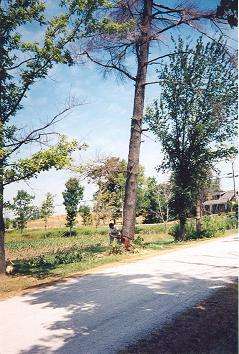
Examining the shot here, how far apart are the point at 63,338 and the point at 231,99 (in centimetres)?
2217

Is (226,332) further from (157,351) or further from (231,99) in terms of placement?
(231,99)

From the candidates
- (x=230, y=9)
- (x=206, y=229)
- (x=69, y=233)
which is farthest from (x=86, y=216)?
(x=230, y=9)

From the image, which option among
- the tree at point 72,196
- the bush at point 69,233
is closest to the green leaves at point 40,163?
the bush at point 69,233

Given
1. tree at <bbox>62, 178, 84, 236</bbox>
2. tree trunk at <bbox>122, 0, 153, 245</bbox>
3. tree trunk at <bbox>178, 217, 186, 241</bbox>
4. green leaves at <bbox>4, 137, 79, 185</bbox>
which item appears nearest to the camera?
green leaves at <bbox>4, 137, 79, 185</bbox>

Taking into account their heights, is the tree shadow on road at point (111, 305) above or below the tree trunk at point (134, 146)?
below

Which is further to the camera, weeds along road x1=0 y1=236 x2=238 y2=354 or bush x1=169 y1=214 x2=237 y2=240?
bush x1=169 y1=214 x2=237 y2=240

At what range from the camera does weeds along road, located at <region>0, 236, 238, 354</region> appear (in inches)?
213

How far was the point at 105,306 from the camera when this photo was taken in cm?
712

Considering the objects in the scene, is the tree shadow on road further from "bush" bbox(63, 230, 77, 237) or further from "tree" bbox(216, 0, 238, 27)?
"bush" bbox(63, 230, 77, 237)

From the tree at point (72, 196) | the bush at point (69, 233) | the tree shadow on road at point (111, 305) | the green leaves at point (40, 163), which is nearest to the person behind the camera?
the tree shadow on road at point (111, 305)

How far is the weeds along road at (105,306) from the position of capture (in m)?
5.41

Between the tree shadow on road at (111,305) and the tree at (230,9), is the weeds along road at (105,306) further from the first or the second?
the tree at (230,9)

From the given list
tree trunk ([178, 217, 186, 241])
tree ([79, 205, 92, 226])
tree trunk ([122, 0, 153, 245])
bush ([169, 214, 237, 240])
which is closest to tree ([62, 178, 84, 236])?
tree ([79, 205, 92, 226])

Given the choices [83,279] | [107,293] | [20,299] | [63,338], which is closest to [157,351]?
[63,338]
